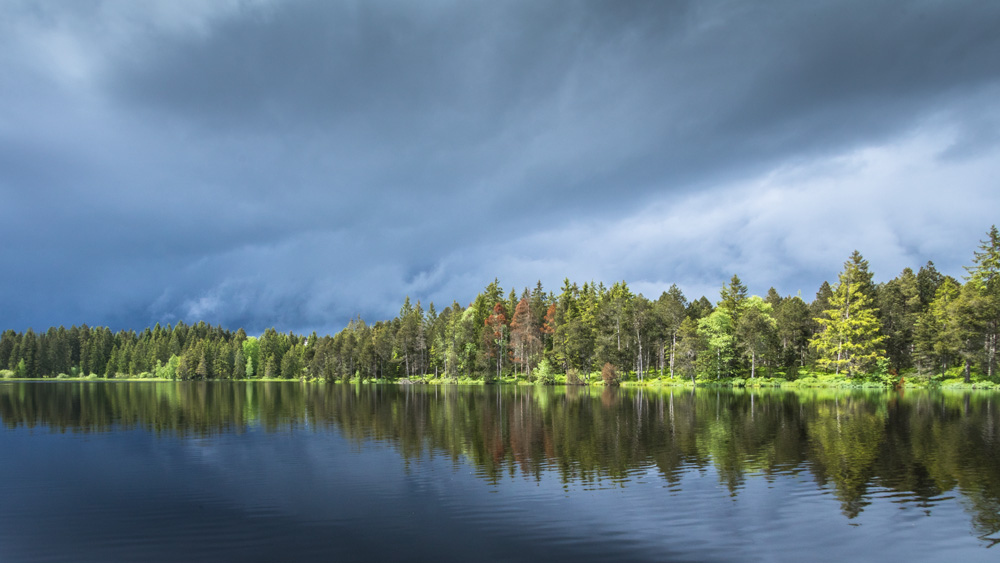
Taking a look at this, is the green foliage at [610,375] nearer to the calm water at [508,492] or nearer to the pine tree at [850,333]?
the pine tree at [850,333]

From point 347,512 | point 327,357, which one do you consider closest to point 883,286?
point 347,512

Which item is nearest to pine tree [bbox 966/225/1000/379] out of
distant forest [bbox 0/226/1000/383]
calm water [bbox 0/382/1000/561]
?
distant forest [bbox 0/226/1000/383]

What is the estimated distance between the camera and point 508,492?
2012 centimetres

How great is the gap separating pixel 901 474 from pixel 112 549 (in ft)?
93.2

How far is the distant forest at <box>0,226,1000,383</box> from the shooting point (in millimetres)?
87250

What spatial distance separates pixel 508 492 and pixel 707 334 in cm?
9365

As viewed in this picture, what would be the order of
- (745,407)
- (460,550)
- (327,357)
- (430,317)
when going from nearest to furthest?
(460,550), (745,407), (430,317), (327,357)

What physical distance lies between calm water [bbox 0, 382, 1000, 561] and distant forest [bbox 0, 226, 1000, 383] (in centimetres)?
5775

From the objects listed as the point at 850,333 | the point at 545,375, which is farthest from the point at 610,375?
the point at 850,333

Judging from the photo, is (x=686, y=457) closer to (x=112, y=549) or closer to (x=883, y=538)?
(x=883, y=538)

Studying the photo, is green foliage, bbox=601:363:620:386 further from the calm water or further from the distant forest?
the calm water

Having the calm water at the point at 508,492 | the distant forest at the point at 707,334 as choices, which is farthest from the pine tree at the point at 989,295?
the calm water at the point at 508,492

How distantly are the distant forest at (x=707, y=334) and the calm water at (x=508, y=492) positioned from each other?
57745mm

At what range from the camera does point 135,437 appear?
3572 cm
